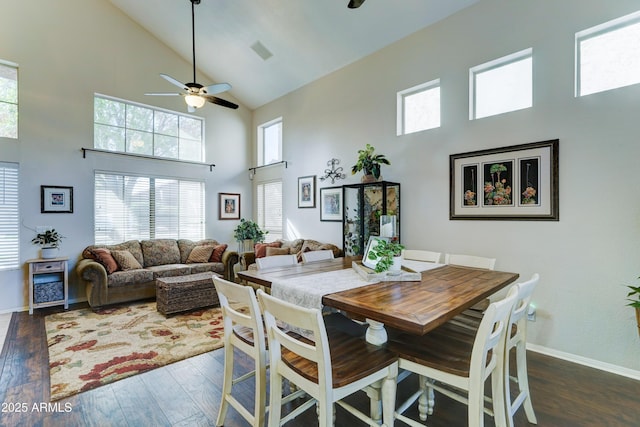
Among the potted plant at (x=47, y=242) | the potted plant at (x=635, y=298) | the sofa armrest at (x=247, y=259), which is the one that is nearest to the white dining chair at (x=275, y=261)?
the potted plant at (x=635, y=298)

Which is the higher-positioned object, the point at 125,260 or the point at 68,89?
the point at 68,89

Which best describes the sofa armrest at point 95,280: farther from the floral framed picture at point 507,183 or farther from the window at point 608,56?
the window at point 608,56

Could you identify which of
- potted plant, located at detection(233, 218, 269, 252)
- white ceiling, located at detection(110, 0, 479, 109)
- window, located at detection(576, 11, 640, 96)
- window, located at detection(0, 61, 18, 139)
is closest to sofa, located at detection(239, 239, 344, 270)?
potted plant, located at detection(233, 218, 269, 252)

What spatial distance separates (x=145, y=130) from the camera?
5.51 meters

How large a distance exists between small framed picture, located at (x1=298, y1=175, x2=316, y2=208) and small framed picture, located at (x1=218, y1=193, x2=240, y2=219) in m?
1.74

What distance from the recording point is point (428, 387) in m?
1.97

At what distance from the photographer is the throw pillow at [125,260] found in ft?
15.3

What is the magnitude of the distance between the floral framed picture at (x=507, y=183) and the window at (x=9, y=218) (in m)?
5.84

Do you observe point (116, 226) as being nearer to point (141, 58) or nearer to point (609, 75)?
point (141, 58)

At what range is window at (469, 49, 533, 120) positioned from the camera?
3102 millimetres

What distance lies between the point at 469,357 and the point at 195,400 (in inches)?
73.9

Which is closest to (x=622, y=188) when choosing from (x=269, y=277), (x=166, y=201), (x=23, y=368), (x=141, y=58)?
(x=269, y=277)

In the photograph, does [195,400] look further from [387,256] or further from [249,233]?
[249,233]

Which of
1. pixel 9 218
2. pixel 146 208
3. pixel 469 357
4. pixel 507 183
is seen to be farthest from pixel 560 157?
pixel 9 218
